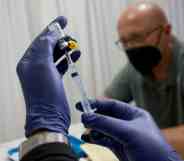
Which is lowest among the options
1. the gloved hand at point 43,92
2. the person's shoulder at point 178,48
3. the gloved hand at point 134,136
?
the gloved hand at point 134,136

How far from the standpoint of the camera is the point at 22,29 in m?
2.26

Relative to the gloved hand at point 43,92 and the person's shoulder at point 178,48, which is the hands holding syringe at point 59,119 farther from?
the person's shoulder at point 178,48

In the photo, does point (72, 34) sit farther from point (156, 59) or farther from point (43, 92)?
point (43, 92)

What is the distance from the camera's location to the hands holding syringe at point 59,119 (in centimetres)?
88

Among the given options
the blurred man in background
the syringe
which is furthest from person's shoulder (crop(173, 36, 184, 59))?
the syringe

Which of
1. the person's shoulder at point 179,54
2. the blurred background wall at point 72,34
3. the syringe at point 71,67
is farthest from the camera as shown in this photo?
the blurred background wall at point 72,34

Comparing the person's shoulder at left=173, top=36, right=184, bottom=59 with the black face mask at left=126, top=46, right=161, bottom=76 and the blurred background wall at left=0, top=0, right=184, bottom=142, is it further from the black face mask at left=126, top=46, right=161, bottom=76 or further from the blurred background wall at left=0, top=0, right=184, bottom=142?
the blurred background wall at left=0, top=0, right=184, bottom=142

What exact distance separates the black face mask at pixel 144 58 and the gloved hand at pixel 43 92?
81 cm

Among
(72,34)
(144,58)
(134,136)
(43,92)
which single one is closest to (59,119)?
(43,92)

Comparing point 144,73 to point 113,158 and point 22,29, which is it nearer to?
point 113,158

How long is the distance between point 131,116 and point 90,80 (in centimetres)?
146

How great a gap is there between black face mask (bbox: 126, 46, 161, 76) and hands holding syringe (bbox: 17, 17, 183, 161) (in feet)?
2.51

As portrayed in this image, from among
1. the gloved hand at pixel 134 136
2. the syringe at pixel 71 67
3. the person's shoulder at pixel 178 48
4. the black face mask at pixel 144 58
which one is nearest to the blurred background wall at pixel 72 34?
the black face mask at pixel 144 58

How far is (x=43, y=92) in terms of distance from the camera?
912mm
